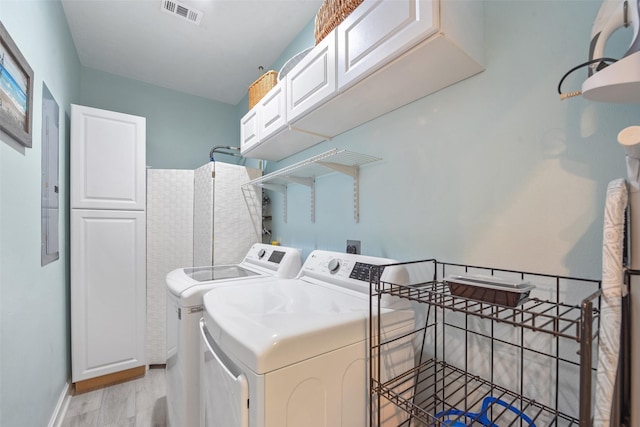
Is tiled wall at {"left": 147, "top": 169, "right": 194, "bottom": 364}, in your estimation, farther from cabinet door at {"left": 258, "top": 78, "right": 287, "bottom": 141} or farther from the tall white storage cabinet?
cabinet door at {"left": 258, "top": 78, "right": 287, "bottom": 141}

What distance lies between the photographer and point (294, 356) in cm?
74

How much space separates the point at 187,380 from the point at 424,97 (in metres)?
1.72

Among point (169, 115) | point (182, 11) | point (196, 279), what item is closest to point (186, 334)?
point (196, 279)

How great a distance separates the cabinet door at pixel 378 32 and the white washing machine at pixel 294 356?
818 mm

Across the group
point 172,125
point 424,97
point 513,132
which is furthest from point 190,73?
point 513,132

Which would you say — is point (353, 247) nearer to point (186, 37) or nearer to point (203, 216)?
point (203, 216)

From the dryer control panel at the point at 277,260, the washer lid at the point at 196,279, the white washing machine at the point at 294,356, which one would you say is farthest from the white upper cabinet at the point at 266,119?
the white washing machine at the point at 294,356

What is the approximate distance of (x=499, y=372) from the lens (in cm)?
97

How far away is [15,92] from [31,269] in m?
0.83

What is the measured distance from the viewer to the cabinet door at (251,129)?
203 cm

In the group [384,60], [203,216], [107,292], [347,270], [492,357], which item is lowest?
[107,292]

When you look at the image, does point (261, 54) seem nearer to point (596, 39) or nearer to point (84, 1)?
point (84, 1)

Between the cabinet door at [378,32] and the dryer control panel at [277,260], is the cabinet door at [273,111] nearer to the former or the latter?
the cabinet door at [378,32]

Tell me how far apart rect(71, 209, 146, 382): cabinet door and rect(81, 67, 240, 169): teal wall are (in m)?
1.03
